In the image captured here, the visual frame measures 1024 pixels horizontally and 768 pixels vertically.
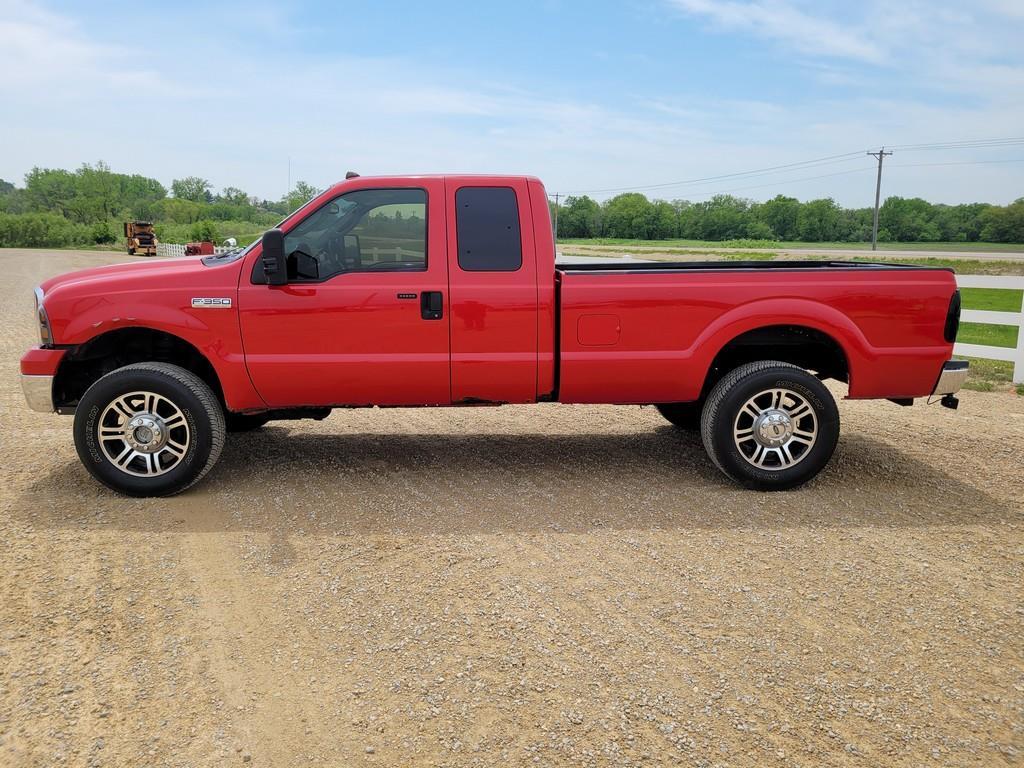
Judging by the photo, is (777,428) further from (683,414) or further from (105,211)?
(105,211)

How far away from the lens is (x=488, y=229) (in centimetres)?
532

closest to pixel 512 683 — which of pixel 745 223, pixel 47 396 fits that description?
pixel 47 396

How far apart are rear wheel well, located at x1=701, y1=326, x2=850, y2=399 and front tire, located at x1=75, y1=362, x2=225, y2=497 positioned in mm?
3636

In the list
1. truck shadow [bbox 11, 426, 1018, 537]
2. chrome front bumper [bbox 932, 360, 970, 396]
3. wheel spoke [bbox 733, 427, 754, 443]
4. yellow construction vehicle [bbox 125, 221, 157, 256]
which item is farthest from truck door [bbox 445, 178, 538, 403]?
yellow construction vehicle [bbox 125, 221, 157, 256]

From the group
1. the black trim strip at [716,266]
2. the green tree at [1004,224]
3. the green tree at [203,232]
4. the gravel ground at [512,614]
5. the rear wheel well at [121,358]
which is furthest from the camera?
the green tree at [1004,224]

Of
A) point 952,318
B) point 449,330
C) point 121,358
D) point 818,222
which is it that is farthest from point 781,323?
point 818,222

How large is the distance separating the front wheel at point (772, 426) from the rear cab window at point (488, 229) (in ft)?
5.75

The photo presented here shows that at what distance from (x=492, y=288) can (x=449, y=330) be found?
41cm

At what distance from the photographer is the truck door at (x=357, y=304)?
5.18 metres

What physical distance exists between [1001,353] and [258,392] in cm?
879

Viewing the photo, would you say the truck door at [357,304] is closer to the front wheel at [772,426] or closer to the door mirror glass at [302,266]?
the door mirror glass at [302,266]

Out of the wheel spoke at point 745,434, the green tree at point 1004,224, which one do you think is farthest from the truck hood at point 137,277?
the green tree at point 1004,224

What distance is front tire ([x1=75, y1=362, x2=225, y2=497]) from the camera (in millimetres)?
5168

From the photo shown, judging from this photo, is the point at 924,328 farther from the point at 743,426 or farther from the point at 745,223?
the point at 745,223
